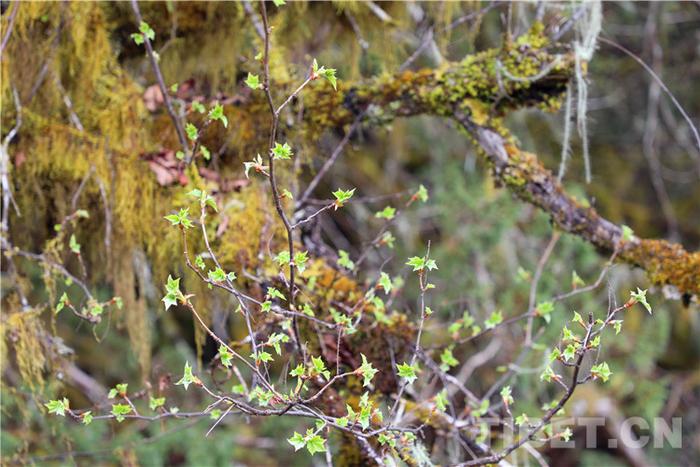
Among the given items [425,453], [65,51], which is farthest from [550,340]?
[65,51]

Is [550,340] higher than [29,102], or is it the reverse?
[29,102]

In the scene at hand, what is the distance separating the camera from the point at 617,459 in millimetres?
4223

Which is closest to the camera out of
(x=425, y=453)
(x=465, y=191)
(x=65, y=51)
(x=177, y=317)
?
(x=425, y=453)

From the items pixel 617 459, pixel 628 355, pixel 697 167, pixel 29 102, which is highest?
pixel 29 102

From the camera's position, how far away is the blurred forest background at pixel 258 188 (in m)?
2.09

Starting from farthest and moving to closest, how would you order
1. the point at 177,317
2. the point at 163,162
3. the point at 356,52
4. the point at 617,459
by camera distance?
the point at 177,317
the point at 617,459
the point at 356,52
the point at 163,162

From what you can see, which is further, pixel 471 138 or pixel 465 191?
pixel 465 191

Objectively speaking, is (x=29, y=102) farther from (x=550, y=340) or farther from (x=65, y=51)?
(x=550, y=340)

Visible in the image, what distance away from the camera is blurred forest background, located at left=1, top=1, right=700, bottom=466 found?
209cm

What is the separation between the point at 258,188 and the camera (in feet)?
7.00

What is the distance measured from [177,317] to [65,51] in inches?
102

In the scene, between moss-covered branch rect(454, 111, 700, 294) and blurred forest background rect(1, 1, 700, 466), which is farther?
blurred forest background rect(1, 1, 700, 466)

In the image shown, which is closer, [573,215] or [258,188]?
[573,215]

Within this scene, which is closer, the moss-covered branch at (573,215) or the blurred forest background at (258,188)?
the moss-covered branch at (573,215)
